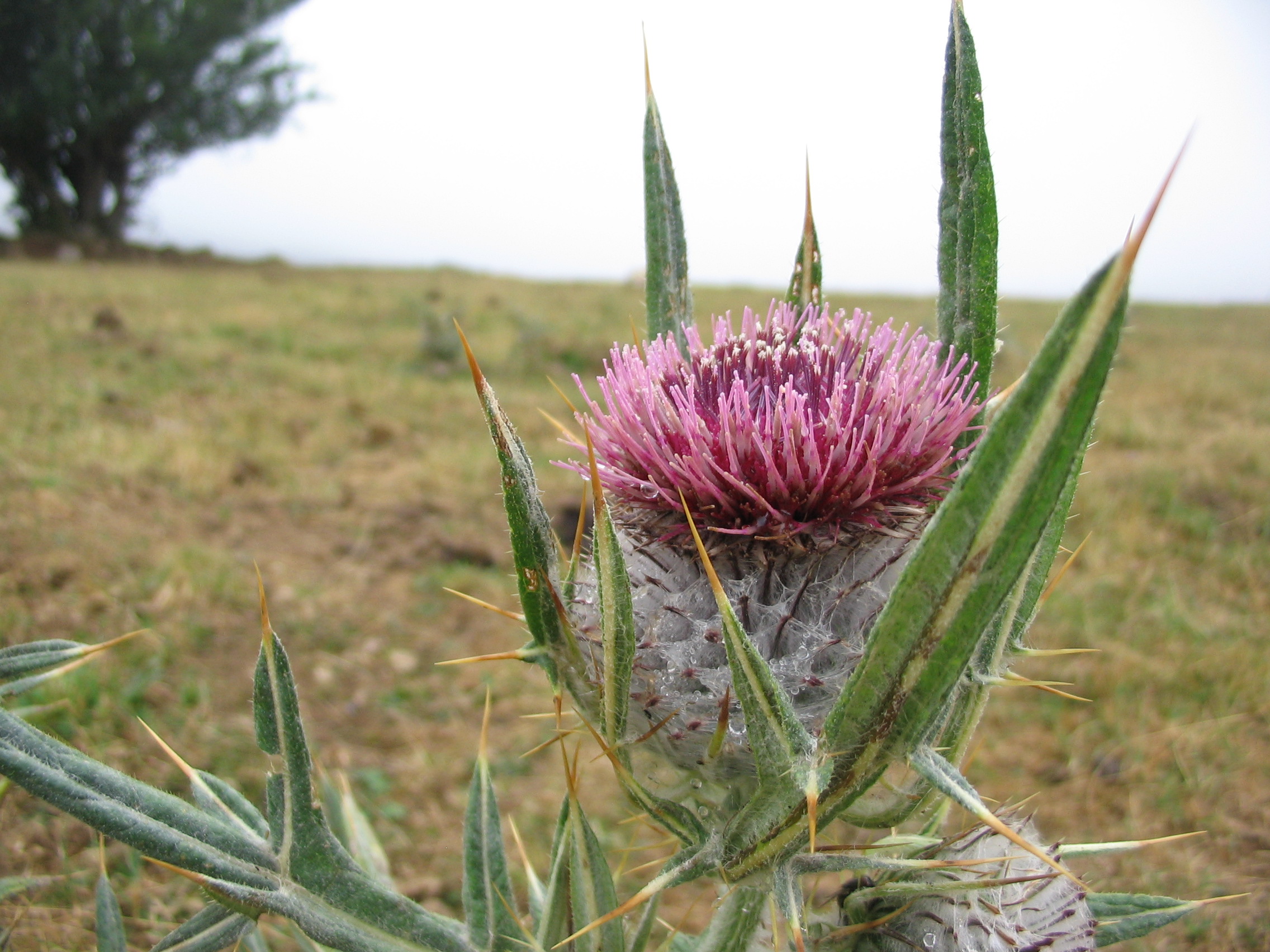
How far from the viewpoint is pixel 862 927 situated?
1.48m

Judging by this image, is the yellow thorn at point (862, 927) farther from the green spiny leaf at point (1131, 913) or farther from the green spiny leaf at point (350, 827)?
the green spiny leaf at point (350, 827)

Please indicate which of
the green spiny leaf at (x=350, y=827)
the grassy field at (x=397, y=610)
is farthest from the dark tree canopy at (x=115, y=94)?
the green spiny leaf at (x=350, y=827)

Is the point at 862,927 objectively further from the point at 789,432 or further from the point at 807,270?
the point at 807,270

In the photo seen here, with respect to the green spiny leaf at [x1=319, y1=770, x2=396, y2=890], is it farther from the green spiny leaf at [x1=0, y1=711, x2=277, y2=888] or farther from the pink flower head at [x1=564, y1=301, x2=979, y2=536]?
the pink flower head at [x1=564, y1=301, x2=979, y2=536]

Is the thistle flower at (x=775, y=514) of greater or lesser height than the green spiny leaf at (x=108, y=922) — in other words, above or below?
above

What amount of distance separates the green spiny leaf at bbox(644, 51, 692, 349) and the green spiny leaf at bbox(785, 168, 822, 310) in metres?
0.28

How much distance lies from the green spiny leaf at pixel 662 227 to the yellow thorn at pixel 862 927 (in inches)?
48.5

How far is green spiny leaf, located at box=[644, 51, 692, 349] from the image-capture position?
188 cm

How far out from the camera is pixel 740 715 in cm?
145

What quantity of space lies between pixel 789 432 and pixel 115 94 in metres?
31.6

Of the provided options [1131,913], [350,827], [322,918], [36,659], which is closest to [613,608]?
[322,918]

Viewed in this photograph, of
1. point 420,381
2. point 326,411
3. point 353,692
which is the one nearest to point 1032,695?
point 353,692

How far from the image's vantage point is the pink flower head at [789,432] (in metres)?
1.54

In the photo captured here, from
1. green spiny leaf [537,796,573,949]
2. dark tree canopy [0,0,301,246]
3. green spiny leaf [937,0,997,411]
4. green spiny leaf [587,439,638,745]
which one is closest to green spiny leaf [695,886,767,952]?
green spiny leaf [537,796,573,949]
